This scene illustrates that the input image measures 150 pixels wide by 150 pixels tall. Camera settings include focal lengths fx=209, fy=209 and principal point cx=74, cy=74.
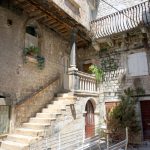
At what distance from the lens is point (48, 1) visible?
8125mm

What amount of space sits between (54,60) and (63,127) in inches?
151

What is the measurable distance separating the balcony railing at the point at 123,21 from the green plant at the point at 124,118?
3231 millimetres

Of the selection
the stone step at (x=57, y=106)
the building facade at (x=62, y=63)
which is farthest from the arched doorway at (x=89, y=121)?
the stone step at (x=57, y=106)

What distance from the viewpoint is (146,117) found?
10211mm

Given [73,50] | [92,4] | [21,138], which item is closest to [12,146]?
[21,138]

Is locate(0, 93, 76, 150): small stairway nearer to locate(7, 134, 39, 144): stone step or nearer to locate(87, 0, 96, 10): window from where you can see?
locate(7, 134, 39, 144): stone step

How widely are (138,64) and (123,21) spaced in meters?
2.36

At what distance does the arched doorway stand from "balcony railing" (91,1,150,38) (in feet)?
12.8

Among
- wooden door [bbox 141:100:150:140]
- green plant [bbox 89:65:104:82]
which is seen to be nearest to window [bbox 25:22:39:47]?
green plant [bbox 89:65:104:82]

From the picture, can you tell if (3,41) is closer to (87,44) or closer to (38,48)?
(38,48)

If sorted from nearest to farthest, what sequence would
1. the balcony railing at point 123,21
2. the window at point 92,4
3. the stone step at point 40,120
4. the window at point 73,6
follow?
the stone step at point 40,120, the balcony railing at point 123,21, the window at point 73,6, the window at point 92,4

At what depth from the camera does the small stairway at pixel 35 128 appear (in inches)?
267

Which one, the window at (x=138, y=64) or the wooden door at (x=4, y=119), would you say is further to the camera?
the window at (x=138, y=64)

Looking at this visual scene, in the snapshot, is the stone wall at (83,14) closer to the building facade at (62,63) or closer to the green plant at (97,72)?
the building facade at (62,63)
